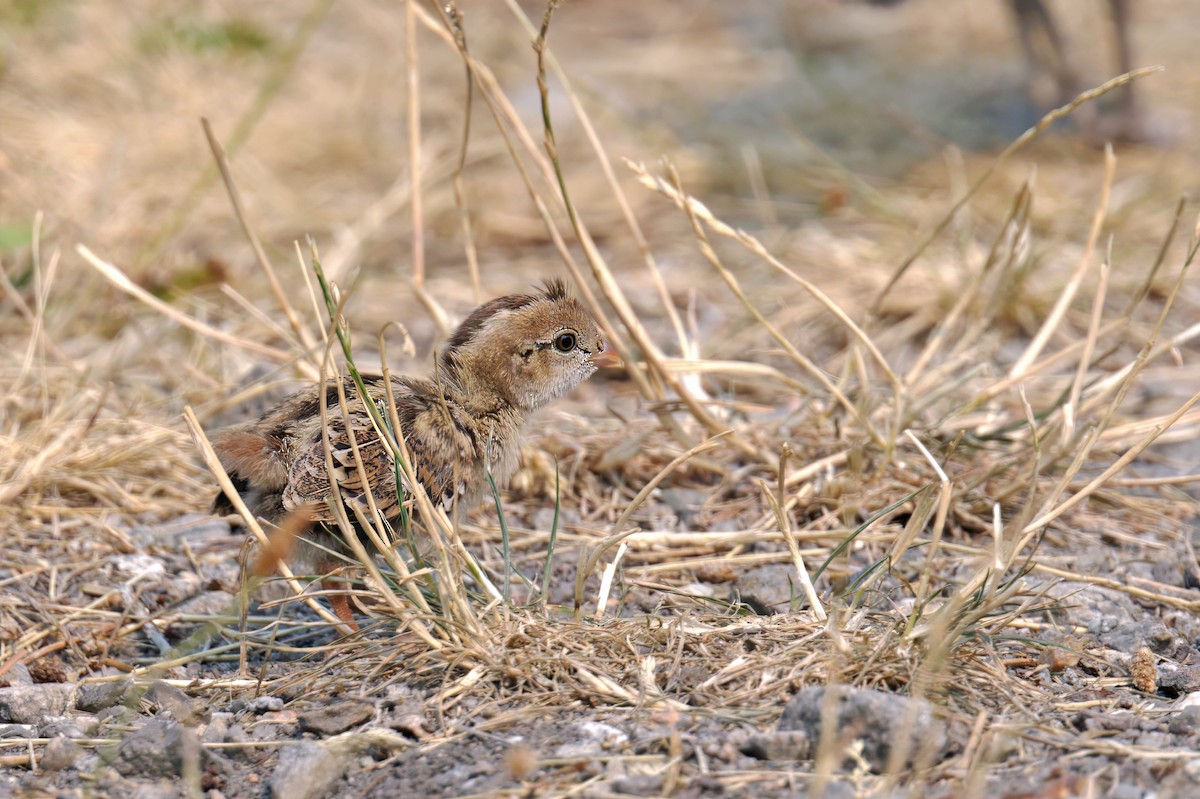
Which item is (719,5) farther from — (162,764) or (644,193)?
(162,764)

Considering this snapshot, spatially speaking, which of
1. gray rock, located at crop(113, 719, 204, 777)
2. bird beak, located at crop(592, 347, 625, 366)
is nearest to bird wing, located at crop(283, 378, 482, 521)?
bird beak, located at crop(592, 347, 625, 366)

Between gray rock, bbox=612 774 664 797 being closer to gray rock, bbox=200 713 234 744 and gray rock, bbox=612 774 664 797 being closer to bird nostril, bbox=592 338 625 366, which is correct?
gray rock, bbox=200 713 234 744

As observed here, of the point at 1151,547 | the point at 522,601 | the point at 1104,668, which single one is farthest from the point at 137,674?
the point at 1151,547

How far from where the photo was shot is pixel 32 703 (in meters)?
A: 2.97

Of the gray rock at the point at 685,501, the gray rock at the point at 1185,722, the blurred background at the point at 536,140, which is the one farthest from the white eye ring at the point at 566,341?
the gray rock at the point at 1185,722

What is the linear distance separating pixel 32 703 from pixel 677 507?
1996 mm

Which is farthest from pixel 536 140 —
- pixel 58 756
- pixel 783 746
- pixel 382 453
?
pixel 783 746

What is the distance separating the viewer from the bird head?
3744 mm

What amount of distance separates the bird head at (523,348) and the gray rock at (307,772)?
1345mm

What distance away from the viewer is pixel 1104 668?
2.96 meters

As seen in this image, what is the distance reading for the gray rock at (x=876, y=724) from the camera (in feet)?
7.80

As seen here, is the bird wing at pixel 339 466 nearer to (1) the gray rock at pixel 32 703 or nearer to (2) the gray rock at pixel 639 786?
(1) the gray rock at pixel 32 703

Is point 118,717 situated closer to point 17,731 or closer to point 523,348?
point 17,731

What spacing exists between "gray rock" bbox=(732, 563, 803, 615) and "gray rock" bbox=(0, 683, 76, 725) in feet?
5.57
